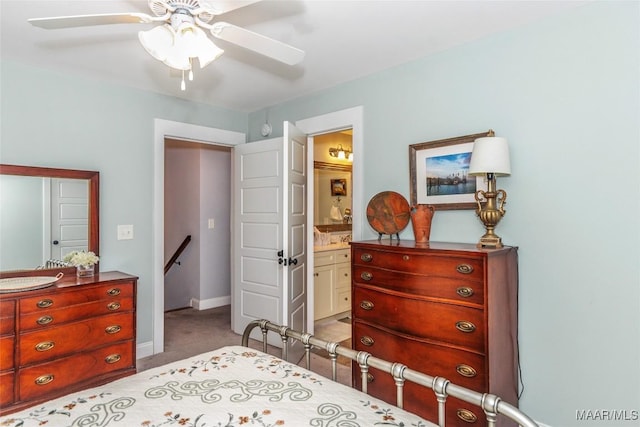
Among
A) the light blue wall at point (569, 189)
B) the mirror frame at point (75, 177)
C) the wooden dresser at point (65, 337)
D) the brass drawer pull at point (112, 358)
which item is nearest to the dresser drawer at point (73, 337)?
the wooden dresser at point (65, 337)

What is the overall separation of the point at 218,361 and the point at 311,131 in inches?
96.7

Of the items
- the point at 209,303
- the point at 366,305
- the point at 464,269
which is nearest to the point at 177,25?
the point at 464,269

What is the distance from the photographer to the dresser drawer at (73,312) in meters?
2.49

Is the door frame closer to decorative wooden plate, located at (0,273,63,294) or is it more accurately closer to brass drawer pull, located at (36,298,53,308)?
decorative wooden plate, located at (0,273,63,294)

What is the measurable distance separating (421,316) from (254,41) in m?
1.75

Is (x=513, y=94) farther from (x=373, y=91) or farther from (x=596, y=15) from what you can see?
(x=373, y=91)

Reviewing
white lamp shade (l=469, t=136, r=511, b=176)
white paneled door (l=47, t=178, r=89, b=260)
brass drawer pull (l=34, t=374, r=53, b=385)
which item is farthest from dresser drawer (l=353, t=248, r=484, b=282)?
white paneled door (l=47, t=178, r=89, b=260)

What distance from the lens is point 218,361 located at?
1.72 metres

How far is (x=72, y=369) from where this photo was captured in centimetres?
265

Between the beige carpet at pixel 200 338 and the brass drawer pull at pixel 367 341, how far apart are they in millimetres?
571

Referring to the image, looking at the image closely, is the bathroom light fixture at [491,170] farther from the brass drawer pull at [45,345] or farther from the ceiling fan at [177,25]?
the brass drawer pull at [45,345]

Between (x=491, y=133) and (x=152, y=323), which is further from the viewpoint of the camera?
(x=152, y=323)

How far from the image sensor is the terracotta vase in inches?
100

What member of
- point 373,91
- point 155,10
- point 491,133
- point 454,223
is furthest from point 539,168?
point 155,10
